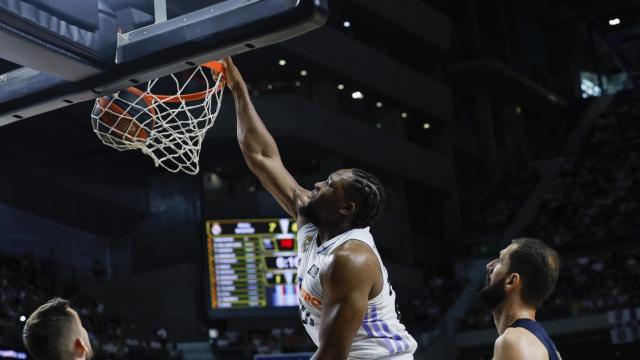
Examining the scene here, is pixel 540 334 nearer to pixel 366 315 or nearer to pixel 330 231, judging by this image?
pixel 366 315

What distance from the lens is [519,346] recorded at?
363cm

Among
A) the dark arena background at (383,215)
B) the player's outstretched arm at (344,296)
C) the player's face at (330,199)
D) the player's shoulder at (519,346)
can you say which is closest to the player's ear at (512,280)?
the player's shoulder at (519,346)

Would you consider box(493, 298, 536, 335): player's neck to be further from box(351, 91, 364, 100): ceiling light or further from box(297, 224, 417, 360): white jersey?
box(351, 91, 364, 100): ceiling light

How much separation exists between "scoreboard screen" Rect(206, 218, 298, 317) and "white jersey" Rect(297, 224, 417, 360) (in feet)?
49.6

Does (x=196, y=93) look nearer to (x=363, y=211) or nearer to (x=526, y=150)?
(x=363, y=211)

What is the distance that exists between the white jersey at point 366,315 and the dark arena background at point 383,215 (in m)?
10.8

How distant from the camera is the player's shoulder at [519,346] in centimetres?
360

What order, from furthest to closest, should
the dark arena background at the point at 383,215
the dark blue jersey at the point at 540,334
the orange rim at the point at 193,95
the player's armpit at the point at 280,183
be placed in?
the dark arena background at the point at 383,215 < the orange rim at the point at 193,95 < the player's armpit at the point at 280,183 < the dark blue jersey at the point at 540,334

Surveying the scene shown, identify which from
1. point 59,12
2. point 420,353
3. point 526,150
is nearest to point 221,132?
point 420,353

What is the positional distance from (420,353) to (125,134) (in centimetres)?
1393

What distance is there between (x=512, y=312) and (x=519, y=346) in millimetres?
313

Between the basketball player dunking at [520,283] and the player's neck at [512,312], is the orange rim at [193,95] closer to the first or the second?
the basketball player dunking at [520,283]

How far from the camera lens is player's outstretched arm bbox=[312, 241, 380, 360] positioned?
345 cm

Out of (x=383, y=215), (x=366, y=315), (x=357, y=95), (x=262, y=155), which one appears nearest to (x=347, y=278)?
(x=366, y=315)
